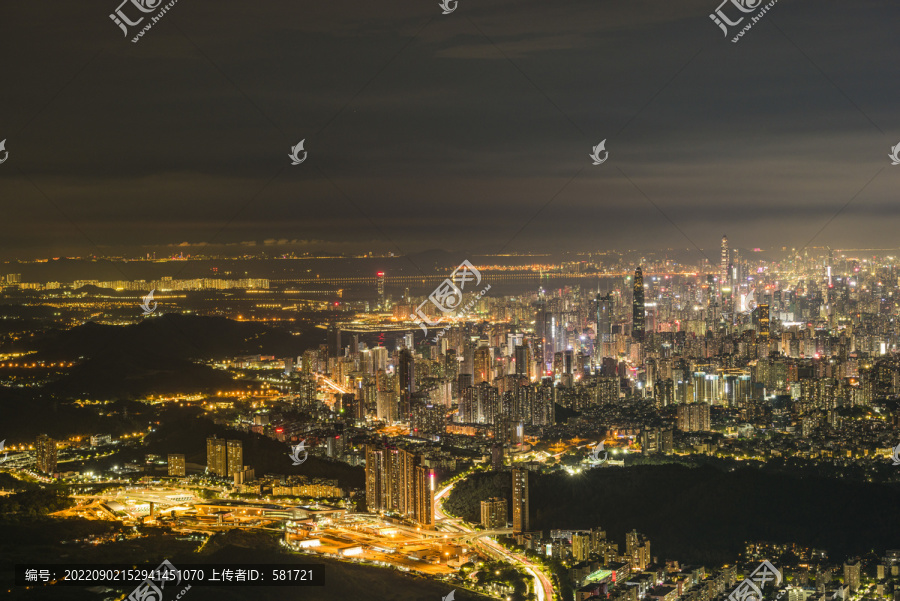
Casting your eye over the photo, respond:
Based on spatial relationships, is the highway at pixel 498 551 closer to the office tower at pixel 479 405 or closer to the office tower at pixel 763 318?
the office tower at pixel 479 405

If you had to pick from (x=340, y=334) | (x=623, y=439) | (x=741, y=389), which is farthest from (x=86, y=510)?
(x=340, y=334)

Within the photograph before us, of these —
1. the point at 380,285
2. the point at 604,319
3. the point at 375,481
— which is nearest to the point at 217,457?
the point at 375,481

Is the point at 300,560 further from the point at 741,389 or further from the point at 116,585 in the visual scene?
the point at 741,389

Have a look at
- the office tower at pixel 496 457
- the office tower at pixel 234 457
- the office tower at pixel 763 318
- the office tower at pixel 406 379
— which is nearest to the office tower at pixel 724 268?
the office tower at pixel 763 318

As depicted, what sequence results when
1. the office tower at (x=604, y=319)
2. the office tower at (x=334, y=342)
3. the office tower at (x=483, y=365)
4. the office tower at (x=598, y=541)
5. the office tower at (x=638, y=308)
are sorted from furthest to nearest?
1. the office tower at (x=638, y=308)
2. the office tower at (x=604, y=319)
3. the office tower at (x=334, y=342)
4. the office tower at (x=483, y=365)
5. the office tower at (x=598, y=541)

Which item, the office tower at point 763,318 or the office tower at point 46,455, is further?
the office tower at point 763,318

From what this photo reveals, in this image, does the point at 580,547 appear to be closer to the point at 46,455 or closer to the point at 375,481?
the point at 375,481

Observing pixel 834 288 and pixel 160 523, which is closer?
pixel 160 523
